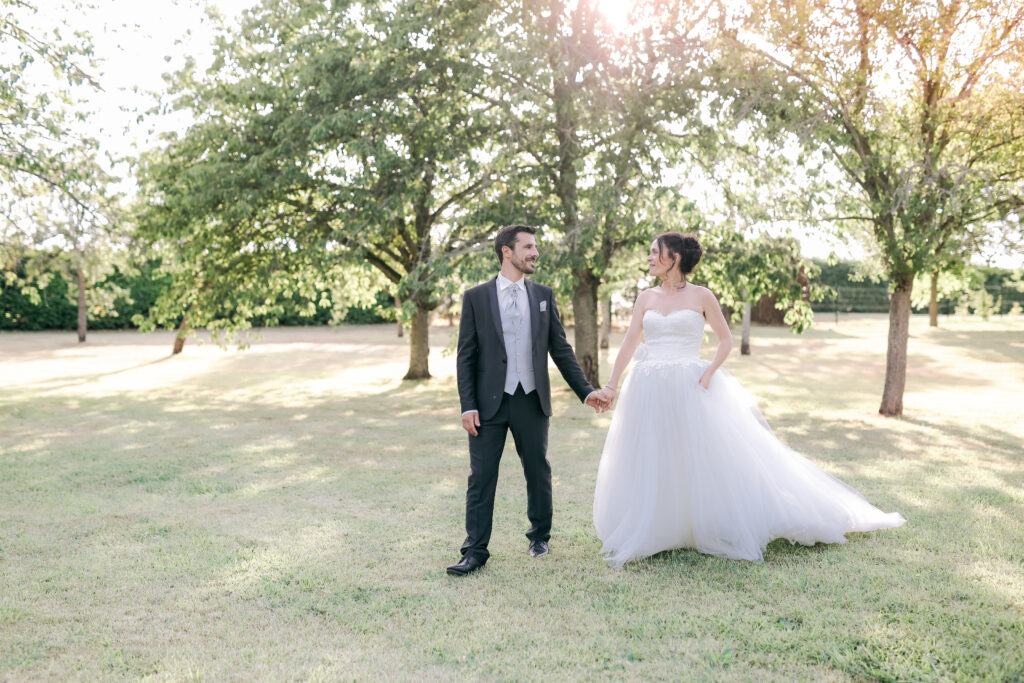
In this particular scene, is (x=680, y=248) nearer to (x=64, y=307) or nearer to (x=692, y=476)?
(x=692, y=476)

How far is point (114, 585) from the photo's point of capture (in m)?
4.72

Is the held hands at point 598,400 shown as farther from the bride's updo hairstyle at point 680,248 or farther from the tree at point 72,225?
the tree at point 72,225

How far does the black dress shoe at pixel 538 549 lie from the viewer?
5273mm

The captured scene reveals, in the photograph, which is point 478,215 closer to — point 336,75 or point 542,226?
point 542,226

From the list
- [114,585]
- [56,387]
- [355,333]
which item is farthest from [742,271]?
[355,333]

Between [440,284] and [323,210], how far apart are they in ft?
14.3

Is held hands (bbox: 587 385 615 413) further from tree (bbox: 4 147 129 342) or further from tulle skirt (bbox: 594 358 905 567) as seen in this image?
tree (bbox: 4 147 129 342)

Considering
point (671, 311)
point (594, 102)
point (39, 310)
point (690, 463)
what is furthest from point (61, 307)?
point (690, 463)

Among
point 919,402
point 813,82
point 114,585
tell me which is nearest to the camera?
point 114,585

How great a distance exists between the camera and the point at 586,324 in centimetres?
1568

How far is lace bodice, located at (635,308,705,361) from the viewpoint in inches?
209

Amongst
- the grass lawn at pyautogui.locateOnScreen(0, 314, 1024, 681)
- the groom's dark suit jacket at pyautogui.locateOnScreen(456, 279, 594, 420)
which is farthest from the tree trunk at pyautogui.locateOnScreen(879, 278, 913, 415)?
the groom's dark suit jacket at pyautogui.locateOnScreen(456, 279, 594, 420)

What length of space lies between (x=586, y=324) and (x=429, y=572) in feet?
36.3

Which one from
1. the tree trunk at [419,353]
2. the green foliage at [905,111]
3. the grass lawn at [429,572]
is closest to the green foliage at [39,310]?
the tree trunk at [419,353]
